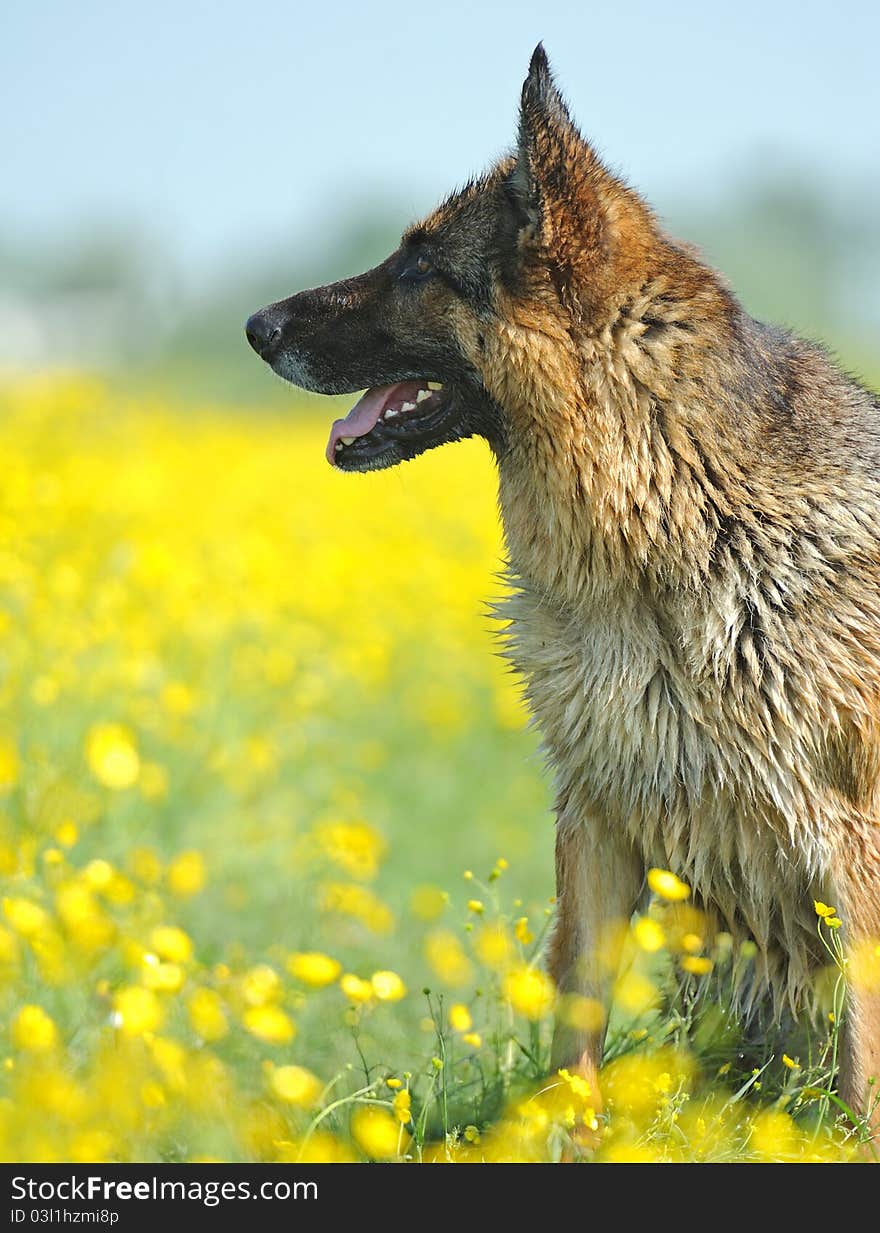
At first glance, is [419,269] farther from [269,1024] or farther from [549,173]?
[269,1024]

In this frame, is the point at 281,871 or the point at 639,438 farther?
the point at 281,871

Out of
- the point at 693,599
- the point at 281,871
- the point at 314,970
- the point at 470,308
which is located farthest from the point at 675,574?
the point at 281,871

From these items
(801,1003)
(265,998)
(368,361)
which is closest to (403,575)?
(368,361)

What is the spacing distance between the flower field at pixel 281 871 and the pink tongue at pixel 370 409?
107cm

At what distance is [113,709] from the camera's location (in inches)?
204

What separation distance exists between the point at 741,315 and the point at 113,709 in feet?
9.95

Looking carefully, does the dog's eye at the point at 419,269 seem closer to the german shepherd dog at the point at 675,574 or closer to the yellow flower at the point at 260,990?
the german shepherd dog at the point at 675,574

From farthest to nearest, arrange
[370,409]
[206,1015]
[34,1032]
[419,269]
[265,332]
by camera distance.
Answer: [265,332]
[370,409]
[419,269]
[206,1015]
[34,1032]

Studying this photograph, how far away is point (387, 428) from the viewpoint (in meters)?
3.68

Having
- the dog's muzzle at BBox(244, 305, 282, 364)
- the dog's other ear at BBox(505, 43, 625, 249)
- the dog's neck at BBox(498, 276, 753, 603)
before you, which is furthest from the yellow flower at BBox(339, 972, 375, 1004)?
the dog's muzzle at BBox(244, 305, 282, 364)

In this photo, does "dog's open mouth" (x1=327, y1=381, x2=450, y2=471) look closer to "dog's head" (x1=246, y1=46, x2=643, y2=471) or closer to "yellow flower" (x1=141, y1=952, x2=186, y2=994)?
"dog's head" (x1=246, y1=46, x2=643, y2=471)

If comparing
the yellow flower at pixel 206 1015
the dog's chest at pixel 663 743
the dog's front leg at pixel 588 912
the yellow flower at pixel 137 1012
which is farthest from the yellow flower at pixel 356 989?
the dog's chest at pixel 663 743

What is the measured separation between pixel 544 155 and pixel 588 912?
1.95m
